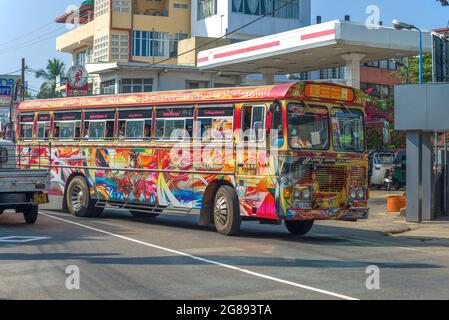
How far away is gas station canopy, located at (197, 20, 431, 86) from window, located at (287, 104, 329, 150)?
14.8 metres

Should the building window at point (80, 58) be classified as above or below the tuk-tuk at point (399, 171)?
above

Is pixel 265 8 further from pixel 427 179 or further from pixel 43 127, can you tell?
pixel 43 127

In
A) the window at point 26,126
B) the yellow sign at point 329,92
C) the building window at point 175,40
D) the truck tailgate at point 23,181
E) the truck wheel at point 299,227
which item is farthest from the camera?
the building window at point 175,40

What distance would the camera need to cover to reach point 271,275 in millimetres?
9625

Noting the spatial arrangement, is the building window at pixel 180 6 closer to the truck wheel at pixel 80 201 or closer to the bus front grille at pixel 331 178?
the truck wheel at pixel 80 201

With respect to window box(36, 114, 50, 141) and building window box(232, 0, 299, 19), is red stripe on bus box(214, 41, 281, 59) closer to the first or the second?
window box(36, 114, 50, 141)

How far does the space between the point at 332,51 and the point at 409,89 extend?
1152 cm

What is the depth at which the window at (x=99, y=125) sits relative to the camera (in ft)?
56.9

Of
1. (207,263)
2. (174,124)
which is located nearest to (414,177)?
(174,124)

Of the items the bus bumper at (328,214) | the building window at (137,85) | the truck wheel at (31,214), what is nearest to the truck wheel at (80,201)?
the truck wheel at (31,214)

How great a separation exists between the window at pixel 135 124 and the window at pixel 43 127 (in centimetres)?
334

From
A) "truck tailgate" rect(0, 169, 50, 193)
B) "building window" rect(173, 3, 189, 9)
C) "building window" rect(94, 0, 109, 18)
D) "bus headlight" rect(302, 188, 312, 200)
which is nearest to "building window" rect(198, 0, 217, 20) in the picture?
"building window" rect(173, 3, 189, 9)

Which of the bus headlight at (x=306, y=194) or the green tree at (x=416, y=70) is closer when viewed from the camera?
the bus headlight at (x=306, y=194)
